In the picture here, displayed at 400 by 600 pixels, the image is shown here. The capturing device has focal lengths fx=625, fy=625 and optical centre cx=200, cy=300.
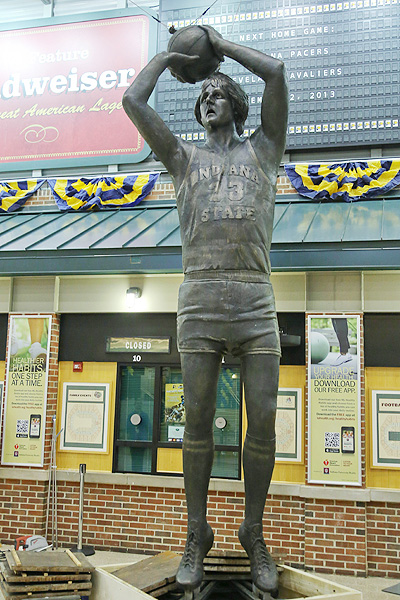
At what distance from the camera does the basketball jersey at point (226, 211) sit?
10.7 ft

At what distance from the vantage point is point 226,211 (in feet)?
10.8

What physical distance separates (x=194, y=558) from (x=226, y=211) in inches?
71.0

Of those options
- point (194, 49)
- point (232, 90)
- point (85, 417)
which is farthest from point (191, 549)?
point (85, 417)

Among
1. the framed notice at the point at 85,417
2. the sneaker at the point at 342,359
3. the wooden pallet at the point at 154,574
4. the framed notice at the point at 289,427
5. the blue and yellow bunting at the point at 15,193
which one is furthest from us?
the blue and yellow bunting at the point at 15,193

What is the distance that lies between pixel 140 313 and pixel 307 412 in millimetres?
2471

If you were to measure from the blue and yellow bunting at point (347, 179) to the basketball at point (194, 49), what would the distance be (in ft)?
15.0

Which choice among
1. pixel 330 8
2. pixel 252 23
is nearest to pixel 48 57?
pixel 252 23

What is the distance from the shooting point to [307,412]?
7.30 meters

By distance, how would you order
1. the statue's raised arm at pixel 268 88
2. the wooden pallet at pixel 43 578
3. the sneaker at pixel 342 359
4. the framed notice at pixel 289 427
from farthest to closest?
the framed notice at pixel 289 427 → the sneaker at pixel 342 359 → the wooden pallet at pixel 43 578 → the statue's raised arm at pixel 268 88

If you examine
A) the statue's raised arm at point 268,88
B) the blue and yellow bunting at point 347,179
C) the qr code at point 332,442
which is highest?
the blue and yellow bunting at point 347,179

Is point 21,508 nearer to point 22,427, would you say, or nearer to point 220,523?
point 22,427

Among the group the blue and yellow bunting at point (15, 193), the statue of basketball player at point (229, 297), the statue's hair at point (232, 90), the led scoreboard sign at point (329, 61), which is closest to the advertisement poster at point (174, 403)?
the led scoreboard sign at point (329, 61)

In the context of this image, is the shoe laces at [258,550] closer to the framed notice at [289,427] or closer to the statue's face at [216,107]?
the statue's face at [216,107]

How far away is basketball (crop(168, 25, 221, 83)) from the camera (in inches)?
130
